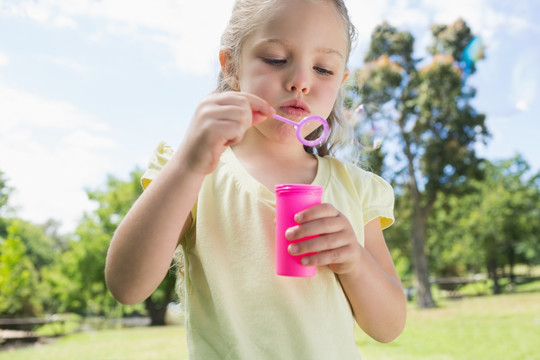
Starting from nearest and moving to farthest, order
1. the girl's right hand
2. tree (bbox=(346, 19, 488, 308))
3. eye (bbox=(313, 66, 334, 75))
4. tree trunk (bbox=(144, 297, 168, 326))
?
the girl's right hand < eye (bbox=(313, 66, 334, 75)) < tree (bbox=(346, 19, 488, 308)) < tree trunk (bbox=(144, 297, 168, 326))

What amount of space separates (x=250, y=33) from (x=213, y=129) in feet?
1.25

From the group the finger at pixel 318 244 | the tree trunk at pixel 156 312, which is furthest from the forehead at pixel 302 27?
the tree trunk at pixel 156 312

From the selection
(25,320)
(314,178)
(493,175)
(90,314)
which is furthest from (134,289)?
(90,314)

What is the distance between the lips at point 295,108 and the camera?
110cm

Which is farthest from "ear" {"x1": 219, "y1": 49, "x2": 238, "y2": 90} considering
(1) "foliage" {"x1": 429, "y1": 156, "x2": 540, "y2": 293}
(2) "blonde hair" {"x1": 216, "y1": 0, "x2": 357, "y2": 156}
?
(1) "foliage" {"x1": 429, "y1": 156, "x2": 540, "y2": 293}

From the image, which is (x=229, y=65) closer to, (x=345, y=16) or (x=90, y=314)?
(x=345, y=16)

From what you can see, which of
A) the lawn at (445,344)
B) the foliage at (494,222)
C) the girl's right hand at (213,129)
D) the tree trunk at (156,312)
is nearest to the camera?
the girl's right hand at (213,129)

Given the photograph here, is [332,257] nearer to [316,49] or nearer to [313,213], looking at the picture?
[313,213]

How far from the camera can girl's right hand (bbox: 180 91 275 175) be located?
0.90m

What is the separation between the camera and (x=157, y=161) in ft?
3.68

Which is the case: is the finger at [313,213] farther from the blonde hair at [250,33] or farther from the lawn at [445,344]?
the lawn at [445,344]

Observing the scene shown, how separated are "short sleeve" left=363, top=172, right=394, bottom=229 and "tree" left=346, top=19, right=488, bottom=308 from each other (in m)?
13.0

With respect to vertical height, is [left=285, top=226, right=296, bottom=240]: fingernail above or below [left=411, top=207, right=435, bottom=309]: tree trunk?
above

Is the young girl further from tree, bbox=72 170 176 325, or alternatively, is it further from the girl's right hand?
tree, bbox=72 170 176 325
